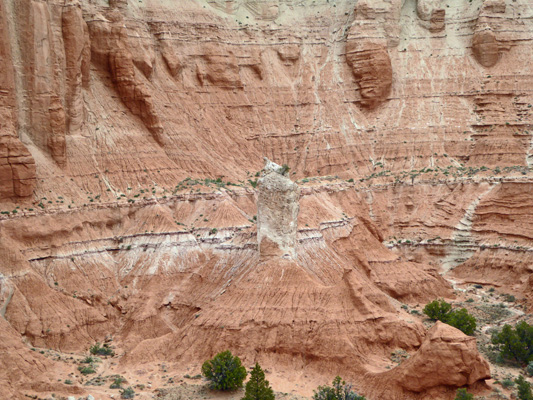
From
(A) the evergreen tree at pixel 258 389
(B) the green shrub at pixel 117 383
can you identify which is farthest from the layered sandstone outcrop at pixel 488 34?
(B) the green shrub at pixel 117 383

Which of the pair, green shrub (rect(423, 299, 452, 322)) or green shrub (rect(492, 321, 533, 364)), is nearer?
green shrub (rect(492, 321, 533, 364))

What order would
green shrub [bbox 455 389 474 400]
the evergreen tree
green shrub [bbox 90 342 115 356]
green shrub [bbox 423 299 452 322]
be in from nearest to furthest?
green shrub [bbox 455 389 474 400], the evergreen tree, green shrub [bbox 90 342 115 356], green shrub [bbox 423 299 452 322]

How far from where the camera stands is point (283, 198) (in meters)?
49.2

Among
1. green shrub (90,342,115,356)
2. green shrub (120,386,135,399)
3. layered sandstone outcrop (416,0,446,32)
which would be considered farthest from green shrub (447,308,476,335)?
layered sandstone outcrop (416,0,446,32)

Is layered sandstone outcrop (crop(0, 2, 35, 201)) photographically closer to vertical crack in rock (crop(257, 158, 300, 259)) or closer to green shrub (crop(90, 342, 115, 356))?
green shrub (crop(90, 342, 115, 356))

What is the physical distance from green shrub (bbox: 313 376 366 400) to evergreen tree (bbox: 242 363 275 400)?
2.68 metres

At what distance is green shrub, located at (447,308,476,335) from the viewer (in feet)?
→ 168

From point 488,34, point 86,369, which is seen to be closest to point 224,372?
point 86,369

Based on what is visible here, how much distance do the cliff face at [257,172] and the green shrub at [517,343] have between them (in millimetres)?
5673

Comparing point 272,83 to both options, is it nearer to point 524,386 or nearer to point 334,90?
point 334,90

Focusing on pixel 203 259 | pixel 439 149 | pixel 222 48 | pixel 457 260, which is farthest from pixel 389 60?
pixel 203 259

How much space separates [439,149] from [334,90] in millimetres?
13606

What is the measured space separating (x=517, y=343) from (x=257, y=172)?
3368 centimetres

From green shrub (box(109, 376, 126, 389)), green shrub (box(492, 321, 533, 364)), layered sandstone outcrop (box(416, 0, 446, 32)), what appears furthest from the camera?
layered sandstone outcrop (box(416, 0, 446, 32))
